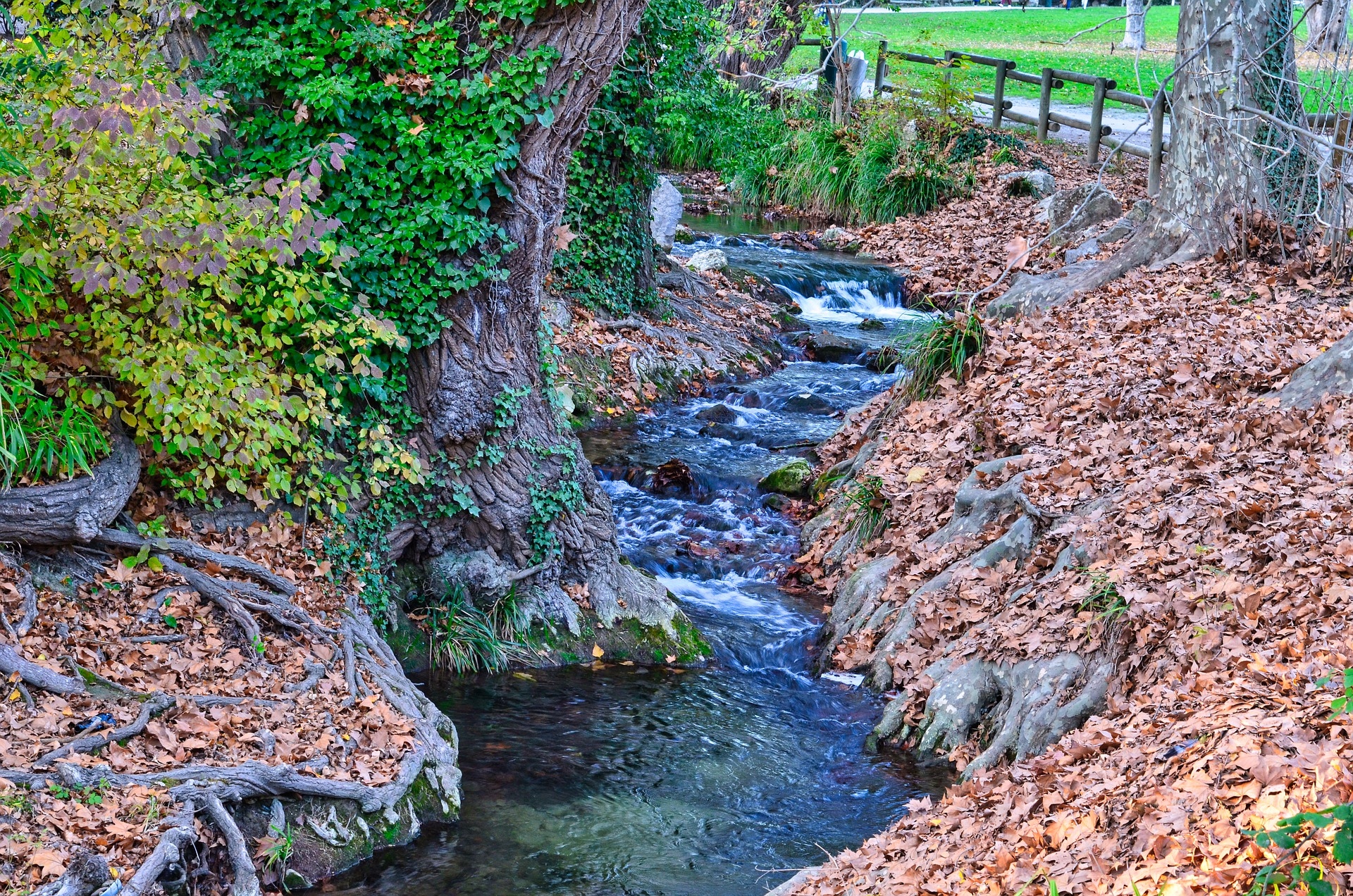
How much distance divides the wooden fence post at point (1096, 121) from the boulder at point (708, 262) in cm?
742

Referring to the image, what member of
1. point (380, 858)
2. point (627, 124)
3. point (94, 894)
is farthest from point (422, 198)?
point (627, 124)

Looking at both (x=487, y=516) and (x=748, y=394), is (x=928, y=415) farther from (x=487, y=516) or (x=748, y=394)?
(x=487, y=516)

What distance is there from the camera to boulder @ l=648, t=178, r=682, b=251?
17344mm

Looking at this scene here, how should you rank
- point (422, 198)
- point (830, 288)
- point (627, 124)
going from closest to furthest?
point (422, 198) < point (627, 124) < point (830, 288)

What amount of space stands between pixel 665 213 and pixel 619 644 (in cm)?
1034

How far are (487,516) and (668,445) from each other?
159 inches

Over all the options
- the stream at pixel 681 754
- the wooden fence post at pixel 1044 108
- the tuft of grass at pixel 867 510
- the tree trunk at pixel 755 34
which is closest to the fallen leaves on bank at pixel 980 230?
the wooden fence post at pixel 1044 108

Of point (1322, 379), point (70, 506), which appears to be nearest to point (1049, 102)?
point (1322, 379)

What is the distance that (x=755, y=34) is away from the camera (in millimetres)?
19125

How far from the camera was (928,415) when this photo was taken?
1048cm

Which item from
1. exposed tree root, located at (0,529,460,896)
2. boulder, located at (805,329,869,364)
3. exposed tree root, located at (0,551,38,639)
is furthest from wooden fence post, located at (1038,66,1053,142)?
exposed tree root, located at (0,551,38,639)

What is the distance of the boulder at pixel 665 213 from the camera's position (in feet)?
56.9

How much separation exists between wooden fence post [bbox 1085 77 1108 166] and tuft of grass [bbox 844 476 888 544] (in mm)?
12566

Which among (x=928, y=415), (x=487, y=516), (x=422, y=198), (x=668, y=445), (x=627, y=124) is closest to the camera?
(x=422, y=198)
